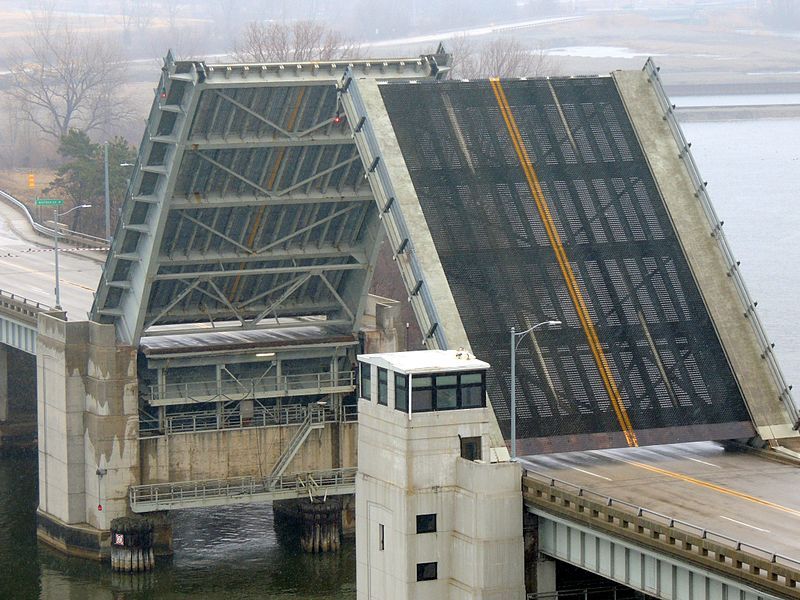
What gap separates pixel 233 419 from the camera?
86.9m

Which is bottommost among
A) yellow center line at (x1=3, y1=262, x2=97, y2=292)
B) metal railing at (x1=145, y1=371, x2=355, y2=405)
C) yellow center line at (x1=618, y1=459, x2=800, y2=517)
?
yellow center line at (x1=618, y1=459, x2=800, y2=517)

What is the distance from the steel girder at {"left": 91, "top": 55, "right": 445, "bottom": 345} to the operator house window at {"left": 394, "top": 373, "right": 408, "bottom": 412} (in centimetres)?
1572

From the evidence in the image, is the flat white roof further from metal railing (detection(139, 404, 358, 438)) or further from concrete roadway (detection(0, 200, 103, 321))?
concrete roadway (detection(0, 200, 103, 321))

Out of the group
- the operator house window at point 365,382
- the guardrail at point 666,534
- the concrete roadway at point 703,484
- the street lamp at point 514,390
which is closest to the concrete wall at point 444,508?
the operator house window at point 365,382

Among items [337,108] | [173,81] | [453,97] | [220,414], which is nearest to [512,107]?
[453,97]

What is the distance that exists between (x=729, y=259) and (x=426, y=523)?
15.8 m

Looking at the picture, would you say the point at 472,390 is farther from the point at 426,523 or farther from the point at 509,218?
the point at 509,218

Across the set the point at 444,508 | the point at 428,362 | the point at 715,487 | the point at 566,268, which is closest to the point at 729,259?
the point at 566,268

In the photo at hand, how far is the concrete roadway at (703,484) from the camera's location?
Result: 189ft

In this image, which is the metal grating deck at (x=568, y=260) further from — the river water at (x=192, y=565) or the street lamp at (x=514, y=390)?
the river water at (x=192, y=565)

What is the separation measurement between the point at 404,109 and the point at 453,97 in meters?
1.99

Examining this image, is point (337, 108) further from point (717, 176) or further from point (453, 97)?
point (717, 176)

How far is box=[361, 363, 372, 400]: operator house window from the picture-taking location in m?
63.7

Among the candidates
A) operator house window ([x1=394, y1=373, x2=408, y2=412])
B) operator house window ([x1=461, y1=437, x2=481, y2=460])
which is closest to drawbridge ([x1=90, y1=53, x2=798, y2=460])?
operator house window ([x1=461, y1=437, x2=481, y2=460])
